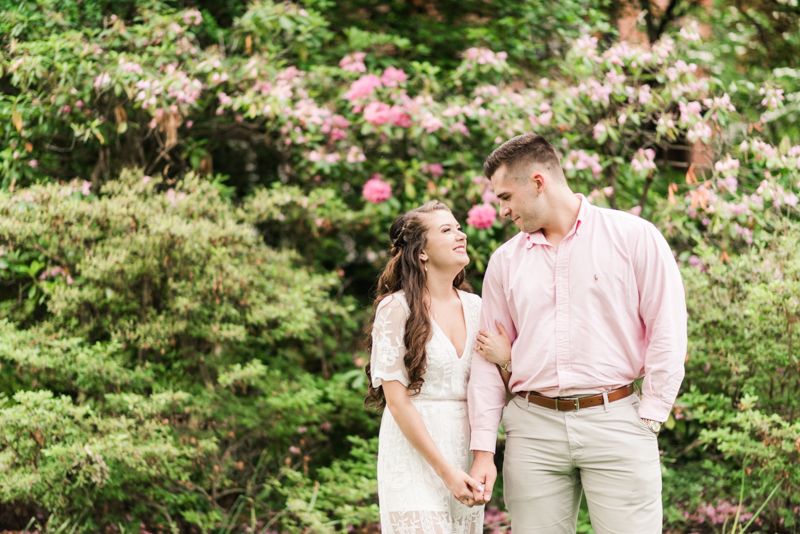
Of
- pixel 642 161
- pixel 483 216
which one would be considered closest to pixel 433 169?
pixel 483 216

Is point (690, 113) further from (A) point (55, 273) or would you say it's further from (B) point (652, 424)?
(A) point (55, 273)

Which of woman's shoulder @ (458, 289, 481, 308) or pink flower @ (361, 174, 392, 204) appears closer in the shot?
woman's shoulder @ (458, 289, 481, 308)

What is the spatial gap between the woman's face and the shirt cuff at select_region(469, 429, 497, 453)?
0.66 m

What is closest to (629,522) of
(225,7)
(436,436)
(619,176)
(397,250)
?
(436,436)

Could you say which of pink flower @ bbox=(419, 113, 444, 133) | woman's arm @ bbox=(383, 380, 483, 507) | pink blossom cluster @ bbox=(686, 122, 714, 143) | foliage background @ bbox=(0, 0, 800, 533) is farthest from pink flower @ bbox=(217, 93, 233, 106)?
pink blossom cluster @ bbox=(686, 122, 714, 143)

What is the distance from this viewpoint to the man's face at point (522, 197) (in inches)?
99.5

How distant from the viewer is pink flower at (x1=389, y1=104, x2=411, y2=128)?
15.9 feet

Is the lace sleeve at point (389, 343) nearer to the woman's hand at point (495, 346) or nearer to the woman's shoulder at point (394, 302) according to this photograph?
the woman's shoulder at point (394, 302)

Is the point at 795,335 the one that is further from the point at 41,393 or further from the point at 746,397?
the point at 41,393

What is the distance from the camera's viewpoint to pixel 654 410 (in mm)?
2322

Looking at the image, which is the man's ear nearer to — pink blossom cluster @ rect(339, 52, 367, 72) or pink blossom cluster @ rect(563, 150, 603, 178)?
pink blossom cluster @ rect(563, 150, 603, 178)

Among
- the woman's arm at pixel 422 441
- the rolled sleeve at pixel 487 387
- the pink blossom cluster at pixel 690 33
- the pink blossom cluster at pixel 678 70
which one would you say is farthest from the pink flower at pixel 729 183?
the woman's arm at pixel 422 441

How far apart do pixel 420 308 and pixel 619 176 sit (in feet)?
10.5

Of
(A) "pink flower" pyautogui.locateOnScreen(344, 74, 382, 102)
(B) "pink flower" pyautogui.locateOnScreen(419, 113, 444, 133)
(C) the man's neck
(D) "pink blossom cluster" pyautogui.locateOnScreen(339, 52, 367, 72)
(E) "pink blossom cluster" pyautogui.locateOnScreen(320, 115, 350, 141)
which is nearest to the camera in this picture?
(C) the man's neck
